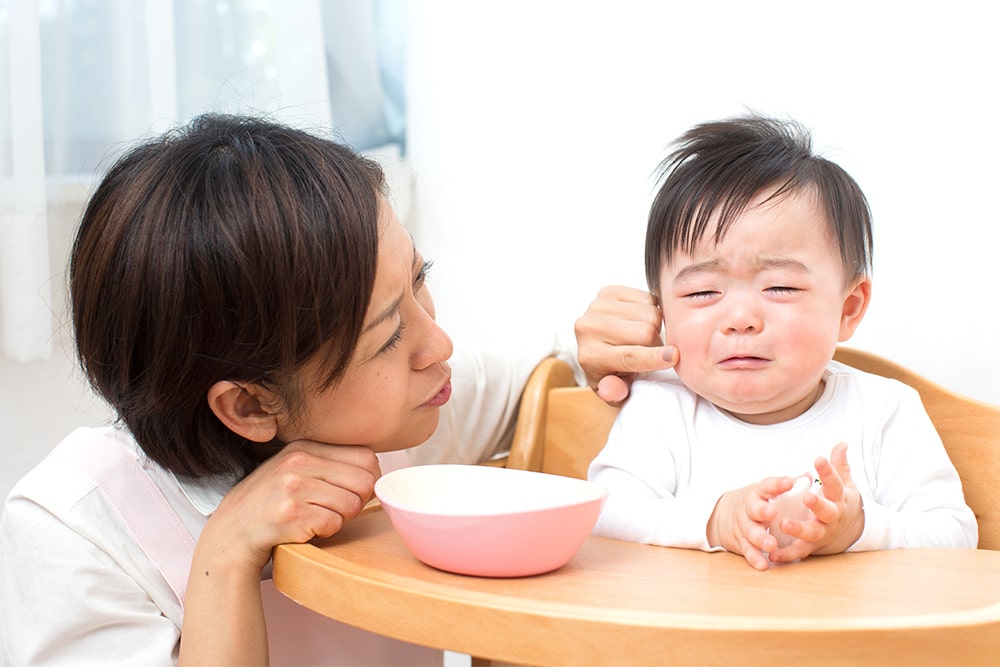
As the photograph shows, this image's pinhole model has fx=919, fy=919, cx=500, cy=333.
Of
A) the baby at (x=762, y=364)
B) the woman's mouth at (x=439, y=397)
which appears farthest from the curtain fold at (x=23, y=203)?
the baby at (x=762, y=364)

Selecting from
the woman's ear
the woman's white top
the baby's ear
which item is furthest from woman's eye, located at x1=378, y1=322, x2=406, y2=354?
the baby's ear

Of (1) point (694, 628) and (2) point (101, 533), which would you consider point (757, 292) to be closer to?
(1) point (694, 628)

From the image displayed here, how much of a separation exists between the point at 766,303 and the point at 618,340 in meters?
0.19

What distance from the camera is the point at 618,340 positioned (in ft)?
3.40

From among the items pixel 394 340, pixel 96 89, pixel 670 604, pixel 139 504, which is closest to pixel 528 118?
pixel 96 89

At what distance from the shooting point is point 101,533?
2.65 feet

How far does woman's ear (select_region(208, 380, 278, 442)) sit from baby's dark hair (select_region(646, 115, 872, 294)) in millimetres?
442

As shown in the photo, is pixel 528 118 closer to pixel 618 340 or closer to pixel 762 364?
pixel 618 340

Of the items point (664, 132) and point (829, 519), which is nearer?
point (829, 519)

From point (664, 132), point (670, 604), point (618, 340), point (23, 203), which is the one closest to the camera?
point (670, 604)

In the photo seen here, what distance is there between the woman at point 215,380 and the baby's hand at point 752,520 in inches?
11.4

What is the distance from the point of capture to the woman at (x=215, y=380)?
0.74 m

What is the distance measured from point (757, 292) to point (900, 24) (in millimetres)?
568

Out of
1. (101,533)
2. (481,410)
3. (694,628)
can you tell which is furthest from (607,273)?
(694,628)
